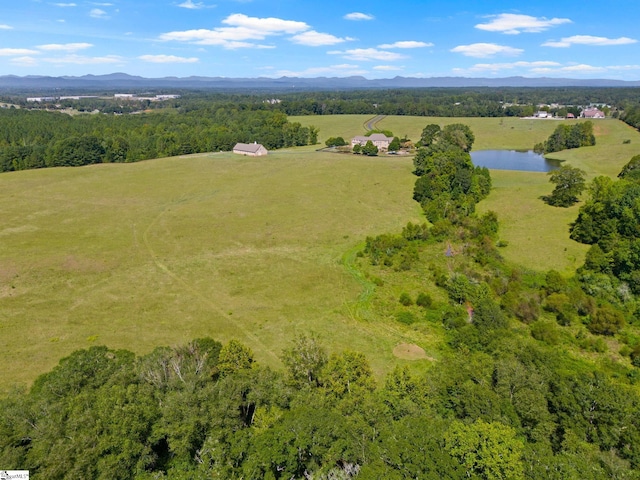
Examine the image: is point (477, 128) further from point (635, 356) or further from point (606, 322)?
point (635, 356)

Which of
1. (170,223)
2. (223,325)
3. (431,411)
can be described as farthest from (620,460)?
(170,223)

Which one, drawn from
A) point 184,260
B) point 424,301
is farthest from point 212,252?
point 424,301

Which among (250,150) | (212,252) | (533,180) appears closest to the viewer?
(212,252)

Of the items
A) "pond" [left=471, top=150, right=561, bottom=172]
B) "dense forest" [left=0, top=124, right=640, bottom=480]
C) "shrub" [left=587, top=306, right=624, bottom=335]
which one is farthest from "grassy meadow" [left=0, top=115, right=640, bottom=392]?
"pond" [left=471, top=150, right=561, bottom=172]

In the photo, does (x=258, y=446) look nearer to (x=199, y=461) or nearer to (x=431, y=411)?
(x=199, y=461)

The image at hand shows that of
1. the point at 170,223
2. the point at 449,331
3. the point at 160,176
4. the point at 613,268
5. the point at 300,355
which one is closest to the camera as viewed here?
the point at 300,355
